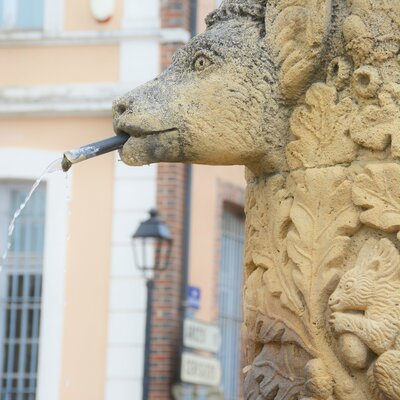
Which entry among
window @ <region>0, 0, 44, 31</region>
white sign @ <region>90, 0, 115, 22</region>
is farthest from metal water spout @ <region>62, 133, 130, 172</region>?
window @ <region>0, 0, 44, 31</region>

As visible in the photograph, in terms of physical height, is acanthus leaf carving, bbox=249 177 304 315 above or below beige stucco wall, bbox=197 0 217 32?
below

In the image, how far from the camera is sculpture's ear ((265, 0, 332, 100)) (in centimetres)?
387

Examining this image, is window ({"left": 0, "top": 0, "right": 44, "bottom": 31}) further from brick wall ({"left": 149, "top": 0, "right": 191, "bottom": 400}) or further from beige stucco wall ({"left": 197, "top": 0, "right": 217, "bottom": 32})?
beige stucco wall ({"left": 197, "top": 0, "right": 217, "bottom": 32})

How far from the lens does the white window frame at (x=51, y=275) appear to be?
Answer: 15.0 metres

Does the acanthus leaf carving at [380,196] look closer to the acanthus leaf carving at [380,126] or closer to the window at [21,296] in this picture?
the acanthus leaf carving at [380,126]

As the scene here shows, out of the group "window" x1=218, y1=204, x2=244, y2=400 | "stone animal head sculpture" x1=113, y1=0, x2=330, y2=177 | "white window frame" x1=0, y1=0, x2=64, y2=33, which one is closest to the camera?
"stone animal head sculpture" x1=113, y1=0, x2=330, y2=177

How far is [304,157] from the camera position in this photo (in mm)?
3922

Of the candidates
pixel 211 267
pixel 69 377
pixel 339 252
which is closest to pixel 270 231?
pixel 339 252

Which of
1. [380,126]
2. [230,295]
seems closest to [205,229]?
[230,295]

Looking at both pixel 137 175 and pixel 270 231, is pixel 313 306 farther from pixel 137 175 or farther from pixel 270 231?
pixel 137 175

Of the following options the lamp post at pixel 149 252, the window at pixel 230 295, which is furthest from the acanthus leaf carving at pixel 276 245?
the window at pixel 230 295

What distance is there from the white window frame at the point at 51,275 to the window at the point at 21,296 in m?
0.21

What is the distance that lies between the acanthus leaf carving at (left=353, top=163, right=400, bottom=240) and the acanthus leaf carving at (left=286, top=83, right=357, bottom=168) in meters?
0.09

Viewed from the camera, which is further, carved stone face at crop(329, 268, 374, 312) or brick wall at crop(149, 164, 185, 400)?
brick wall at crop(149, 164, 185, 400)
